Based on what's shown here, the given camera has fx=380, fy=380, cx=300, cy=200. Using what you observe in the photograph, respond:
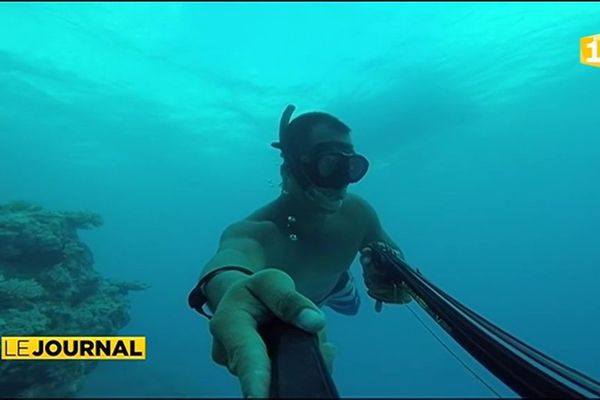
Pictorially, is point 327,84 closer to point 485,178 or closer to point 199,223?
point 485,178

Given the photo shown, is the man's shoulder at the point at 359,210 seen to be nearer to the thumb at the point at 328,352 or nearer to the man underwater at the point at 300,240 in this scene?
the man underwater at the point at 300,240

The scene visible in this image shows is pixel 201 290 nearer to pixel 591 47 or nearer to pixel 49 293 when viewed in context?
pixel 49 293

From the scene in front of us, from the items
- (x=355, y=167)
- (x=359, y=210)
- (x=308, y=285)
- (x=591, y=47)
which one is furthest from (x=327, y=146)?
(x=591, y=47)

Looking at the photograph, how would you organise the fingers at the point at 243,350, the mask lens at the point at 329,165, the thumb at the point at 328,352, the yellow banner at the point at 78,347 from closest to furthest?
the fingers at the point at 243,350, the thumb at the point at 328,352, the mask lens at the point at 329,165, the yellow banner at the point at 78,347

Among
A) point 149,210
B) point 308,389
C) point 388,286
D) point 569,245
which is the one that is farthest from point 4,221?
point 569,245

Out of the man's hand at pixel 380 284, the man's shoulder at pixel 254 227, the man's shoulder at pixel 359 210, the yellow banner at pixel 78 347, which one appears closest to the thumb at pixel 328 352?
the man's shoulder at pixel 254 227

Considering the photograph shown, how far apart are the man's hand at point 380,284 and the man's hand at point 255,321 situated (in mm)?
2535

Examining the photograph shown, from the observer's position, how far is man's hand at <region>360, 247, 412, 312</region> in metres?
3.92

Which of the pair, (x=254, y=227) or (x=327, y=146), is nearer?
(x=254, y=227)

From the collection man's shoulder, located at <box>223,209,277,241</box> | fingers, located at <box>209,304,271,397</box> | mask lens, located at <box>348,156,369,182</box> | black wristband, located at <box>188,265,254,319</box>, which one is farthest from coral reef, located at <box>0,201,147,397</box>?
fingers, located at <box>209,304,271,397</box>

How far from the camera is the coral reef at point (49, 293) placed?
8.00m

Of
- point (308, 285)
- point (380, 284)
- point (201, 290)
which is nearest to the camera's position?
point (201, 290)

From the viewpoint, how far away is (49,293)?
9.82 meters

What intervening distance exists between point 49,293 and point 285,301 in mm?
10820
